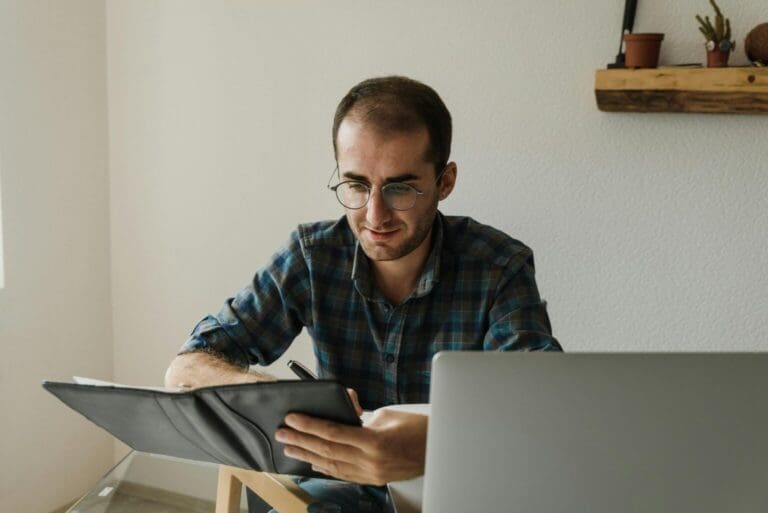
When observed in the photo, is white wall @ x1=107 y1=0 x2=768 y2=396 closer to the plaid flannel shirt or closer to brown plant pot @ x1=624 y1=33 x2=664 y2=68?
brown plant pot @ x1=624 y1=33 x2=664 y2=68

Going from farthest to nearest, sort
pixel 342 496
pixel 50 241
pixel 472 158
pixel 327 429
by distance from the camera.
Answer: pixel 50 241 < pixel 472 158 < pixel 342 496 < pixel 327 429

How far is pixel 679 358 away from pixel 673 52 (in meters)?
1.33

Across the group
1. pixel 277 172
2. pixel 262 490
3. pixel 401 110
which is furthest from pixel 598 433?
pixel 277 172

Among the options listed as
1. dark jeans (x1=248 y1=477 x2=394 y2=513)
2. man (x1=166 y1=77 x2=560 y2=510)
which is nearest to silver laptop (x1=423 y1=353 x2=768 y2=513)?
dark jeans (x1=248 y1=477 x2=394 y2=513)

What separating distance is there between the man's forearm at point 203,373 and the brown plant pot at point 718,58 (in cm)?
114

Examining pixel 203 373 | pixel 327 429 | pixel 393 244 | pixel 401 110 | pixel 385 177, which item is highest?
pixel 401 110

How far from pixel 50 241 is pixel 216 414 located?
5.03 ft

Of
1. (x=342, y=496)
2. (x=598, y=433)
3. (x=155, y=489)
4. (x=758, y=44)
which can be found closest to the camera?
(x=598, y=433)

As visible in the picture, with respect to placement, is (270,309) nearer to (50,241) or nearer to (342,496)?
(342,496)

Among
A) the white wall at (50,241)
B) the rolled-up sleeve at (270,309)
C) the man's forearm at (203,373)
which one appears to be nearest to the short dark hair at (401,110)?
the rolled-up sleeve at (270,309)

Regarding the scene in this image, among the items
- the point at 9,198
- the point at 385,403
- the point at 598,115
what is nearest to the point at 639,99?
the point at 598,115

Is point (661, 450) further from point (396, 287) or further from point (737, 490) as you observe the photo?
point (396, 287)

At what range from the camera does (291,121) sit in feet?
7.68

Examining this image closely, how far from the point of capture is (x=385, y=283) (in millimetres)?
1610
